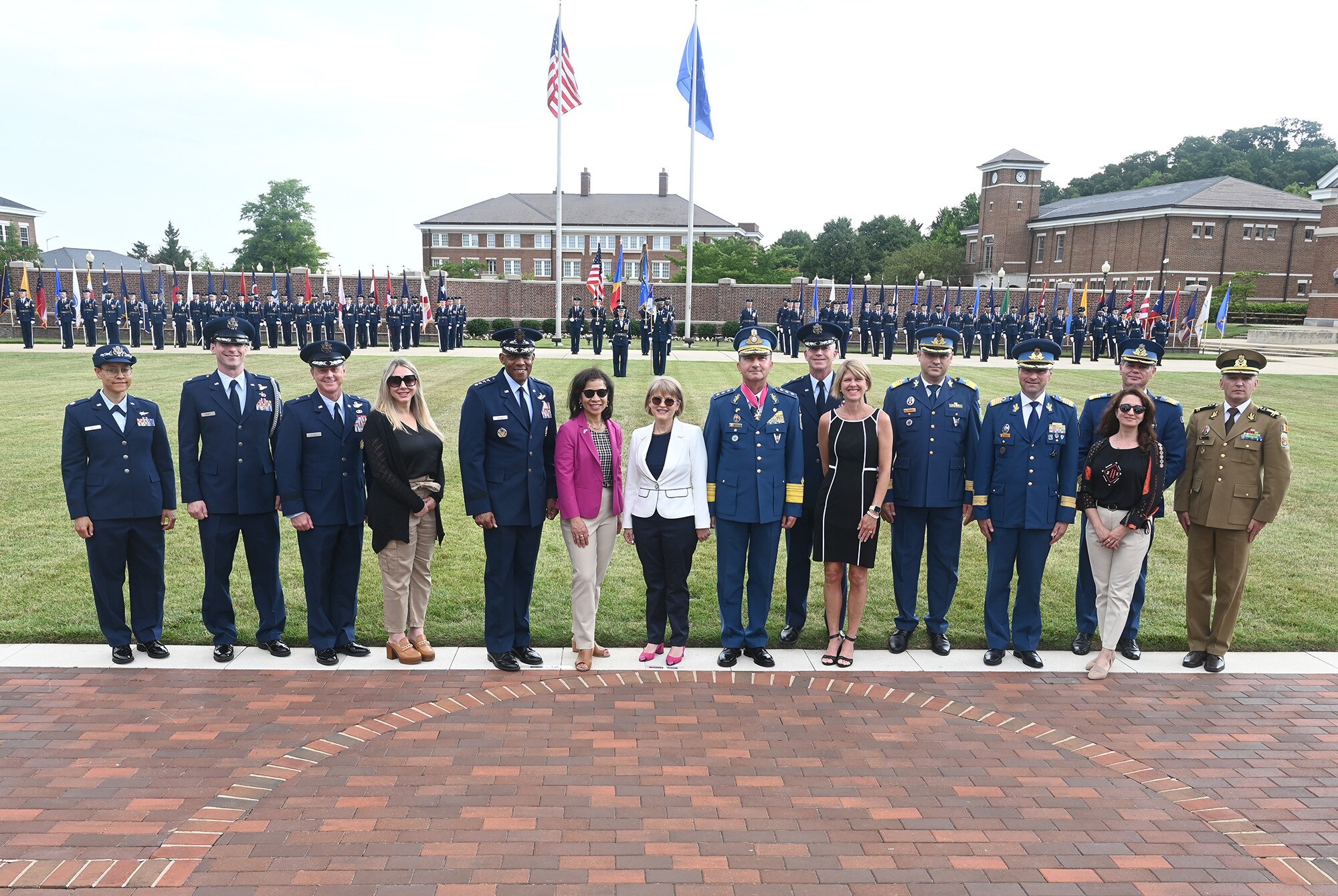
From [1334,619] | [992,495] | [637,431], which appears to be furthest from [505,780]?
[1334,619]

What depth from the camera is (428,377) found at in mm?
21219

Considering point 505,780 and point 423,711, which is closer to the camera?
point 505,780

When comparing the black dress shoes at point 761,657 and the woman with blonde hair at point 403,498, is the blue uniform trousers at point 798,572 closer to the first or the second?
the black dress shoes at point 761,657

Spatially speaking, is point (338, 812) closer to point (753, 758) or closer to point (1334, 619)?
point (753, 758)

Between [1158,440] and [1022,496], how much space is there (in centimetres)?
110

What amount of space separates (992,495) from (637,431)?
8.08 ft

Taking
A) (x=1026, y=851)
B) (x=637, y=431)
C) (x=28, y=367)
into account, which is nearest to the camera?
(x=1026, y=851)

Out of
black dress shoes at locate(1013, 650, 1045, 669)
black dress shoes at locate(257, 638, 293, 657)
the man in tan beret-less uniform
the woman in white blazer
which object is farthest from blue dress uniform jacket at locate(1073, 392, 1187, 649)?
black dress shoes at locate(257, 638, 293, 657)

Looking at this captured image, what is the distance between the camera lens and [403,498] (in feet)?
18.5

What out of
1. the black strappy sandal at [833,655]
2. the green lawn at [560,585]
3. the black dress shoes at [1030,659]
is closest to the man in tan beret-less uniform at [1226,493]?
the green lawn at [560,585]

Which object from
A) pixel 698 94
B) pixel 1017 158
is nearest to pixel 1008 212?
pixel 1017 158

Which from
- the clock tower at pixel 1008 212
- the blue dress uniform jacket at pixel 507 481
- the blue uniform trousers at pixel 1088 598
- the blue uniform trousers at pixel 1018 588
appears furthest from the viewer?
the clock tower at pixel 1008 212

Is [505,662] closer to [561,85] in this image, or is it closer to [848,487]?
[848,487]

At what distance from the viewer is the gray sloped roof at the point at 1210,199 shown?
2373 inches
